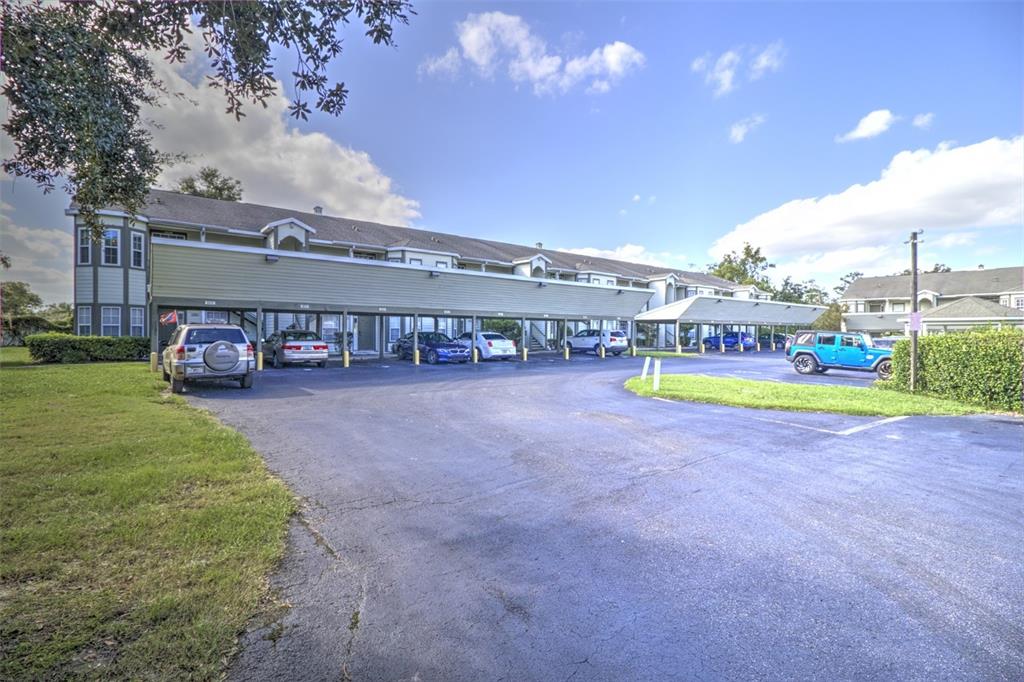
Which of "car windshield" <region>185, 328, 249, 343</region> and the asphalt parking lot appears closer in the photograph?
the asphalt parking lot

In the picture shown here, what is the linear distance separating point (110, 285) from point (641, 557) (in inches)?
1192

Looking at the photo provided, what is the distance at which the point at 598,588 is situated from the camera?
3.40m

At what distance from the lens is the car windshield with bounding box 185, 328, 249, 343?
1288 centimetres

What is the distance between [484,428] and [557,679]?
648 centimetres

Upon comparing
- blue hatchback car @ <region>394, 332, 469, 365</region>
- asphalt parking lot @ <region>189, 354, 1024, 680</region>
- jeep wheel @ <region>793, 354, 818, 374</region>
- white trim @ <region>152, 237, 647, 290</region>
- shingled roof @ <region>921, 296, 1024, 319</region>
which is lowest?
asphalt parking lot @ <region>189, 354, 1024, 680</region>

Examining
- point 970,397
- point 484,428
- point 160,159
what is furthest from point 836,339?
point 160,159

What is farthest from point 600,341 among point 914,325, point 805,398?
point 805,398

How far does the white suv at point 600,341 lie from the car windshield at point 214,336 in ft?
73.1

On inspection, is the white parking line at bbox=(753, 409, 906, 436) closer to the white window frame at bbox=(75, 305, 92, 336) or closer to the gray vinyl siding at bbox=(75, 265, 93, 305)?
the white window frame at bbox=(75, 305, 92, 336)

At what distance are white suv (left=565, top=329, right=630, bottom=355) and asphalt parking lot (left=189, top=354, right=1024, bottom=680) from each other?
2498 centimetres

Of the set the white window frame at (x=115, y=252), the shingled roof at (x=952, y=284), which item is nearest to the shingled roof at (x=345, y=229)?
the white window frame at (x=115, y=252)

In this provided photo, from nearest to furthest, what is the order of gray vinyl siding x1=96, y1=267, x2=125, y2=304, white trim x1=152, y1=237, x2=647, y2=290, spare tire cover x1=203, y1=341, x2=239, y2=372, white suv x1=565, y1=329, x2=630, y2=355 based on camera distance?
spare tire cover x1=203, y1=341, x2=239, y2=372 → white trim x1=152, y1=237, x2=647, y2=290 → gray vinyl siding x1=96, y1=267, x2=125, y2=304 → white suv x1=565, y1=329, x2=630, y2=355

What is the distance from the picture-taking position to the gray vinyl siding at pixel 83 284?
79.2 feet

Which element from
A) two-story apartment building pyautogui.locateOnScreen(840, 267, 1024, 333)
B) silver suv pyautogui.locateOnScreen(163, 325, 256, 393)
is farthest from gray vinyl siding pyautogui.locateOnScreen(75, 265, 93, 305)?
two-story apartment building pyautogui.locateOnScreen(840, 267, 1024, 333)
